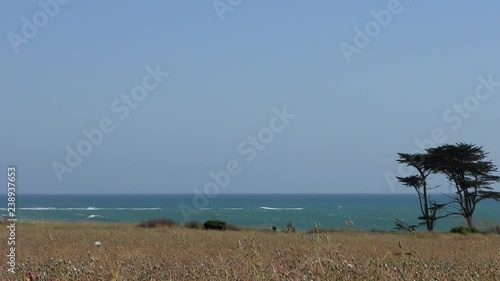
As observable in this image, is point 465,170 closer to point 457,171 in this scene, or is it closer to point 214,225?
point 457,171

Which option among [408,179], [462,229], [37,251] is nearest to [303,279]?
[37,251]

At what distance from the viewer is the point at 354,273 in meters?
4.01

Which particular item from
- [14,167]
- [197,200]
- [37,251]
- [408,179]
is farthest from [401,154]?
[14,167]

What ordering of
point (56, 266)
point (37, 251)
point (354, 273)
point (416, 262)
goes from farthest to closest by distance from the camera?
point (37, 251) → point (56, 266) → point (416, 262) → point (354, 273)

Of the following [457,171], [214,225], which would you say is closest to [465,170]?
[457,171]

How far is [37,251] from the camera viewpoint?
993 centimetres

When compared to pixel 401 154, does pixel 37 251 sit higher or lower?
lower

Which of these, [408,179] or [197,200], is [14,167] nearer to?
[197,200]

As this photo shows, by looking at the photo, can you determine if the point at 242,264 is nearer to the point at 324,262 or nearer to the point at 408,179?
the point at 324,262

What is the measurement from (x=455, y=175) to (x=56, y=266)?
32852mm

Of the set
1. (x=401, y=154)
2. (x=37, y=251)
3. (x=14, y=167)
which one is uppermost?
(x=401, y=154)

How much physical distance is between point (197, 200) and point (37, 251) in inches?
204

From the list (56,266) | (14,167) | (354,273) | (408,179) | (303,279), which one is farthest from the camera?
(408,179)

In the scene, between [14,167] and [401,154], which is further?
[401,154]
